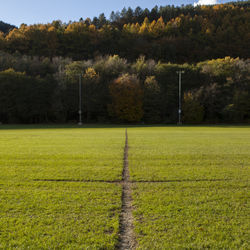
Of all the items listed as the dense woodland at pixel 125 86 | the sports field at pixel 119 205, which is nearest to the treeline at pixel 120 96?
the dense woodland at pixel 125 86

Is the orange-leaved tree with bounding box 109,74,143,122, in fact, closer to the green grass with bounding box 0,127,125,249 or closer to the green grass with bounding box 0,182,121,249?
the green grass with bounding box 0,127,125,249

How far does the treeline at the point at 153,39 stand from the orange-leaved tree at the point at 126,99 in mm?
28811

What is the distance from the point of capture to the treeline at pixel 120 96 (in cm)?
5494

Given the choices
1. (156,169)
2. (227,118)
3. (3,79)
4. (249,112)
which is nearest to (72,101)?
(3,79)

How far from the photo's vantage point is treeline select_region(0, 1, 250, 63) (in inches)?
3231

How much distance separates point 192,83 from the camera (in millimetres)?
63219

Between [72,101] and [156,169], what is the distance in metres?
Answer: 50.0

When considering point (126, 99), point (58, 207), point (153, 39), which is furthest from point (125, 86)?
point (58, 207)

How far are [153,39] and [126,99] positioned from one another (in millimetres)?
47273

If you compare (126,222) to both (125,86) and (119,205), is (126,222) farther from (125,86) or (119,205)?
(125,86)

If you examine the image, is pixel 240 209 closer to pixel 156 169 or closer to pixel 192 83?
pixel 156 169

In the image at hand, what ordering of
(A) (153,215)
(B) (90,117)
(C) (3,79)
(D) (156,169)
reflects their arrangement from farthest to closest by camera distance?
(B) (90,117), (C) (3,79), (D) (156,169), (A) (153,215)

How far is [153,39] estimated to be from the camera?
305ft

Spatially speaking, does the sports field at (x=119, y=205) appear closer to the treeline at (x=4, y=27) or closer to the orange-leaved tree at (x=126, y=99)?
the orange-leaved tree at (x=126, y=99)
